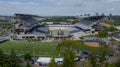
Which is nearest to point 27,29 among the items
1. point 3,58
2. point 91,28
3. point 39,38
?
point 39,38

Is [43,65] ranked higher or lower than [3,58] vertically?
lower

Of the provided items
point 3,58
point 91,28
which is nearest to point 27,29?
point 91,28

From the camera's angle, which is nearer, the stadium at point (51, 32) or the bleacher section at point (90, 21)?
the stadium at point (51, 32)

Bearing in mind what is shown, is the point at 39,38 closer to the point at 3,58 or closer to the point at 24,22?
the point at 24,22

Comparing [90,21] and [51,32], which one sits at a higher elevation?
[90,21]

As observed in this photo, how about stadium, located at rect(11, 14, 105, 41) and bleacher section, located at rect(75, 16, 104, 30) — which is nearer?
stadium, located at rect(11, 14, 105, 41)

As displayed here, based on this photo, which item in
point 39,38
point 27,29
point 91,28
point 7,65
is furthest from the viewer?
point 91,28

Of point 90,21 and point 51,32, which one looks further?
point 90,21

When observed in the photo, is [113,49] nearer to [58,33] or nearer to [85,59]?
[85,59]

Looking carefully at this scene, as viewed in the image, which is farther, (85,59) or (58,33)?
(58,33)

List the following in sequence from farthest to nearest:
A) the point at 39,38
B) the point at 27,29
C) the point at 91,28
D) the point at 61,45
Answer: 1. the point at 91,28
2. the point at 27,29
3. the point at 39,38
4. the point at 61,45
